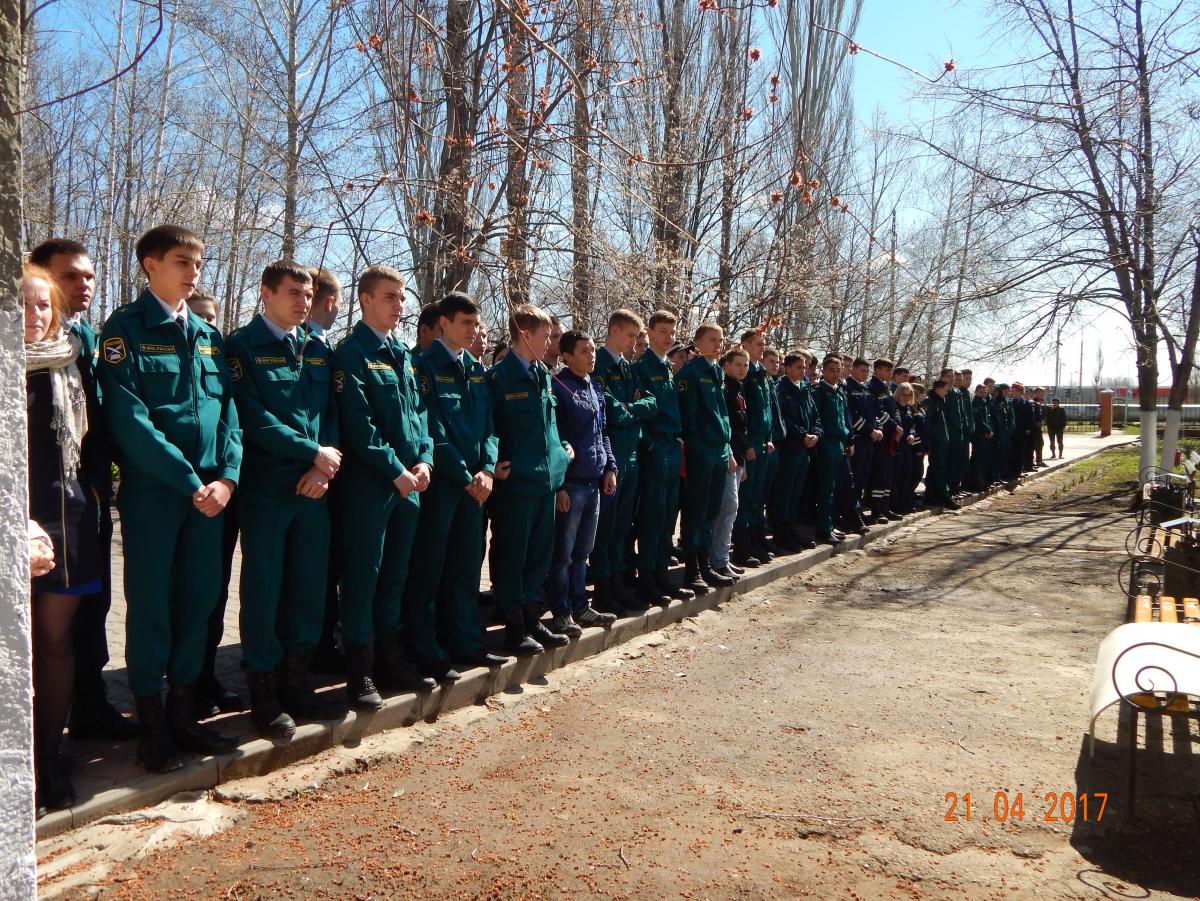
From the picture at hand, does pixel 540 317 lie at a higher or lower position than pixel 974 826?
higher

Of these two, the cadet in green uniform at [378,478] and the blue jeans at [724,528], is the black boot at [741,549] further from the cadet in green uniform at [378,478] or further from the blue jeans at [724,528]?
the cadet in green uniform at [378,478]

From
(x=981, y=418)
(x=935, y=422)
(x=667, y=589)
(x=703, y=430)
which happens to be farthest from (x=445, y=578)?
(x=981, y=418)

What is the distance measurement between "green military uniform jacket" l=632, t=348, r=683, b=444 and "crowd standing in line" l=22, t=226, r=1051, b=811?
2cm

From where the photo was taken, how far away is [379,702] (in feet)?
14.8

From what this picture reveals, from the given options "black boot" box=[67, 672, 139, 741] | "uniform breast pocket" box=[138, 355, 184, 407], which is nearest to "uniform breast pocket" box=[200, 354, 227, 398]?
"uniform breast pocket" box=[138, 355, 184, 407]

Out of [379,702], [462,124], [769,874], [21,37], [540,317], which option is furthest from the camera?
[462,124]

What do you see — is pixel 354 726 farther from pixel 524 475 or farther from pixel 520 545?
pixel 524 475

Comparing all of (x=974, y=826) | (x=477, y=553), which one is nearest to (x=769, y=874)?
(x=974, y=826)

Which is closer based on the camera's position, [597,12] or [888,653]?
[597,12]

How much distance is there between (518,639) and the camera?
5.62 m

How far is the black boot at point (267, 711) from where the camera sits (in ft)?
13.4

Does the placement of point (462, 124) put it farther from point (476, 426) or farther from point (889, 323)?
point (889, 323)

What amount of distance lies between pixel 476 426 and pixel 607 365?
6.37 feet

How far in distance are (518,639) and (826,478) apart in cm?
553
